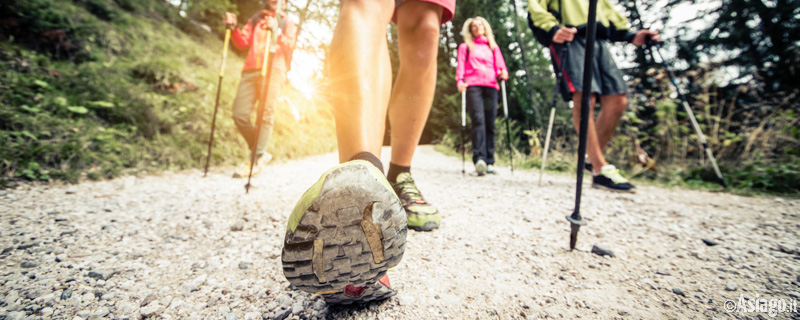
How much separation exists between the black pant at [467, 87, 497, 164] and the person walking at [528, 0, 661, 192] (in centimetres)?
146

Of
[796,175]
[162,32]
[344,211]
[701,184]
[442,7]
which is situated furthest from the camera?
[162,32]

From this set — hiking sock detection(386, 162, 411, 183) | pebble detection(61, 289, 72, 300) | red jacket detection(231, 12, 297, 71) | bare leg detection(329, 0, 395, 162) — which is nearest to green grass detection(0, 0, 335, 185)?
red jacket detection(231, 12, 297, 71)

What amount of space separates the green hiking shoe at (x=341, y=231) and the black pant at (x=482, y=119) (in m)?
3.53

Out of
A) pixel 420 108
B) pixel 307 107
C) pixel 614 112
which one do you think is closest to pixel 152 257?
pixel 420 108

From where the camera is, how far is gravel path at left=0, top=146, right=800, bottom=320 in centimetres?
82

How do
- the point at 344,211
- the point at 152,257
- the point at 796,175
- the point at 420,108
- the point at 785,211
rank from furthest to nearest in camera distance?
the point at 796,175
the point at 785,211
the point at 420,108
the point at 152,257
the point at 344,211

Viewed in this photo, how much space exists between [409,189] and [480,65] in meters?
3.56

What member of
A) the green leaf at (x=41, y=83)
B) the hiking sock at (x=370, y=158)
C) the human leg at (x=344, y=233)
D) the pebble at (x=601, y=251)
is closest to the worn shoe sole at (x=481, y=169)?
the pebble at (x=601, y=251)

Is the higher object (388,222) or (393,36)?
(393,36)

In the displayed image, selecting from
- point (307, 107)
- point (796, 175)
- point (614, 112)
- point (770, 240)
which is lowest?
point (770, 240)

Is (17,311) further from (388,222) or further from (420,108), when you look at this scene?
(420,108)

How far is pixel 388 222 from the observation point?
24.7 inches

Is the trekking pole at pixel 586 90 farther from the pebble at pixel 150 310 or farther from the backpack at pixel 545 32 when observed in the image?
the backpack at pixel 545 32

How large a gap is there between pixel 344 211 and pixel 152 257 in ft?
3.17
